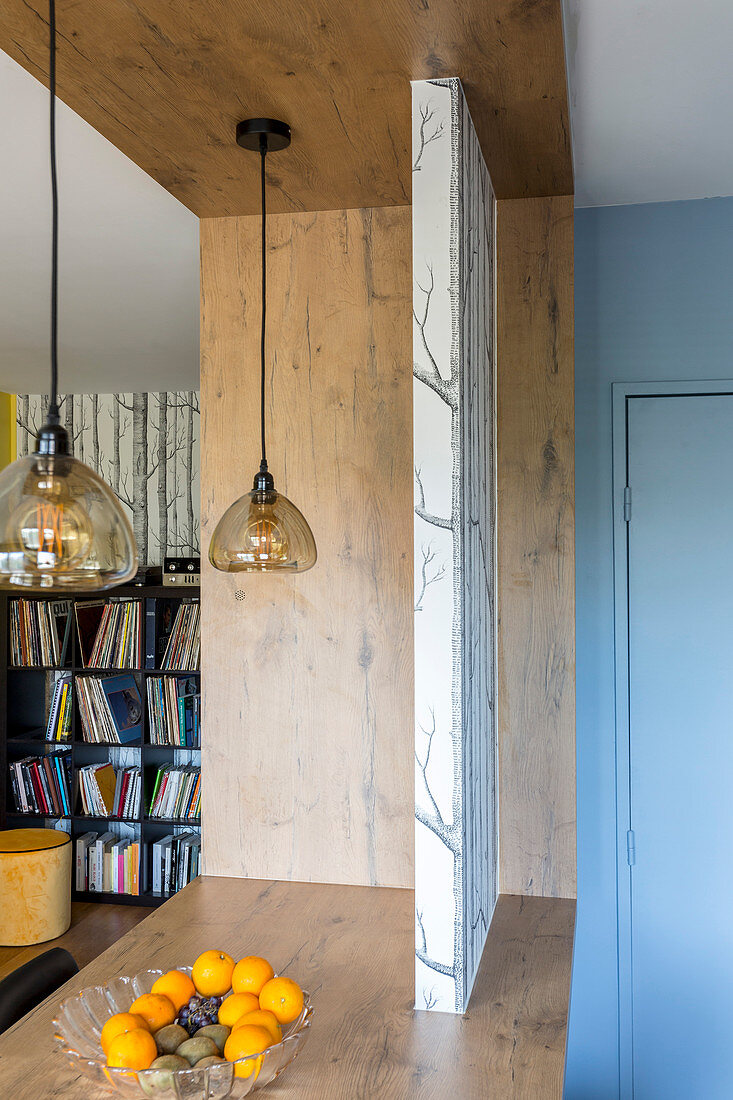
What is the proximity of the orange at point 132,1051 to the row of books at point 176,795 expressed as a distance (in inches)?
151

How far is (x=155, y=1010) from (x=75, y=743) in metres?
4.06

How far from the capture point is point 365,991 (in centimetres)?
161

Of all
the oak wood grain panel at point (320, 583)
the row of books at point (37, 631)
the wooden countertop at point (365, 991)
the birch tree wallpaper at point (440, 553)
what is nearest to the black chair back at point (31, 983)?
the wooden countertop at point (365, 991)

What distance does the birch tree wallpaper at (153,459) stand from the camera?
5.61 metres

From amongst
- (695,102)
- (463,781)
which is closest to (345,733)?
(463,781)

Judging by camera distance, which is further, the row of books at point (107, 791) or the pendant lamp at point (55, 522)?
the row of books at point (107, 791)

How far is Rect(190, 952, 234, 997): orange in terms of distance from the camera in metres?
1.38

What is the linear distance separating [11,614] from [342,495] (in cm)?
366

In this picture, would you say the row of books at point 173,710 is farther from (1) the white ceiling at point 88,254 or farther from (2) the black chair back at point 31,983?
(2) the black chair back at point 31,983

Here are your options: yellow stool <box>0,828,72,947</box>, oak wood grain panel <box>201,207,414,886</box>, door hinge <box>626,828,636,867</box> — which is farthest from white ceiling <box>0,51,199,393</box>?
yellow stool <box>0,828,72,947</box>

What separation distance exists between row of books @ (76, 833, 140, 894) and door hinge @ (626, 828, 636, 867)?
324cm

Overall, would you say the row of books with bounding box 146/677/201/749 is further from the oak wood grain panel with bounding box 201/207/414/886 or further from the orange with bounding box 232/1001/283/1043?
the orange with bounding box 232/1001/283/1043

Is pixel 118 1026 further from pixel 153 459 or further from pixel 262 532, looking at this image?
pixel 153 459

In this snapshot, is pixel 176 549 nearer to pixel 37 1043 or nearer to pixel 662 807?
pixel 662 807
